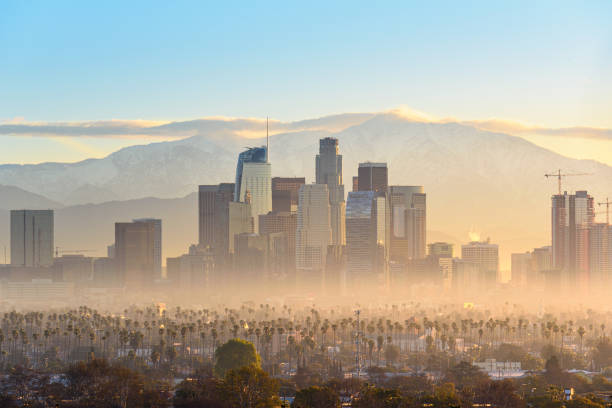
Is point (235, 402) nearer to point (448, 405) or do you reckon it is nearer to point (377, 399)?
point (377, 399)

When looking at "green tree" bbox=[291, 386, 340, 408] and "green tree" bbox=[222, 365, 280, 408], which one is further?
"green tree" bbox=[222, 365, 280, 408]

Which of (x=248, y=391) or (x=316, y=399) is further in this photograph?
(x=248, y=391)

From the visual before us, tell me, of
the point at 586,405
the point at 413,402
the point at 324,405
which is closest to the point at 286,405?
the point at 324,405

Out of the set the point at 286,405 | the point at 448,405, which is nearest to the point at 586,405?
the point at 448,405

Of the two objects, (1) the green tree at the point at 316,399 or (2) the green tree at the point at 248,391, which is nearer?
(1) the green tree at the point at 316,399

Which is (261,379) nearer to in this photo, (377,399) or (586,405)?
Answer: (377,399)

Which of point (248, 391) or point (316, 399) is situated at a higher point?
point (248, 391)
